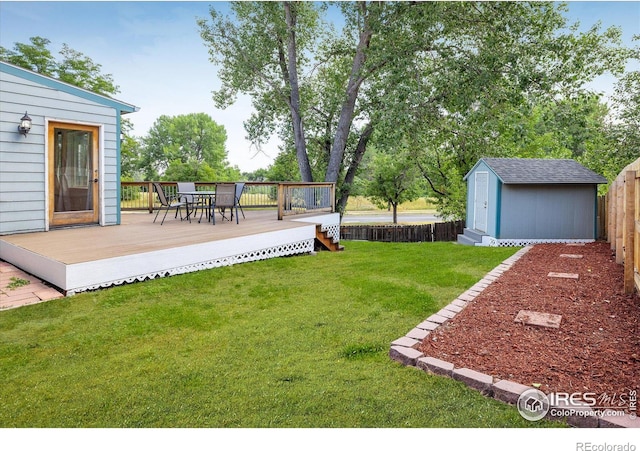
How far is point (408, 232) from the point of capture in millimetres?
15109

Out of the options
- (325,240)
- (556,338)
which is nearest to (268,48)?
(325,240)

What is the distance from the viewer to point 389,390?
2.46m

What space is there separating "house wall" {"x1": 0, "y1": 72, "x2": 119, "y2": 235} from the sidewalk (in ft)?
5.88

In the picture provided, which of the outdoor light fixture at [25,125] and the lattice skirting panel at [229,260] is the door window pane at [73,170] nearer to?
the outdoor light fixture at [25,125]

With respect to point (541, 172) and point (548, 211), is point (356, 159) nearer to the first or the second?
point (541, 172)

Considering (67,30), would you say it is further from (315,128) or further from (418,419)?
(418,419)

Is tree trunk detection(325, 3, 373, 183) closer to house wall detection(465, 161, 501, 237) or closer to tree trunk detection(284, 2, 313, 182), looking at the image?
tree trunk detection(284, 2, 313, 182)

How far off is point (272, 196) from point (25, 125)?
698cm

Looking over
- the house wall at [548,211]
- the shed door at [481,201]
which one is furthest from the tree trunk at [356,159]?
the house wall at [548,211]

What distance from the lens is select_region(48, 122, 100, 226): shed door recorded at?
6.98 m

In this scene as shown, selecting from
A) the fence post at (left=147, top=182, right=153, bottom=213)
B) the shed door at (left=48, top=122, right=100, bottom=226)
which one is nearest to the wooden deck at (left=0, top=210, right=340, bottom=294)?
the shed door at (left=48, top=122, right=100, bottom=226)
